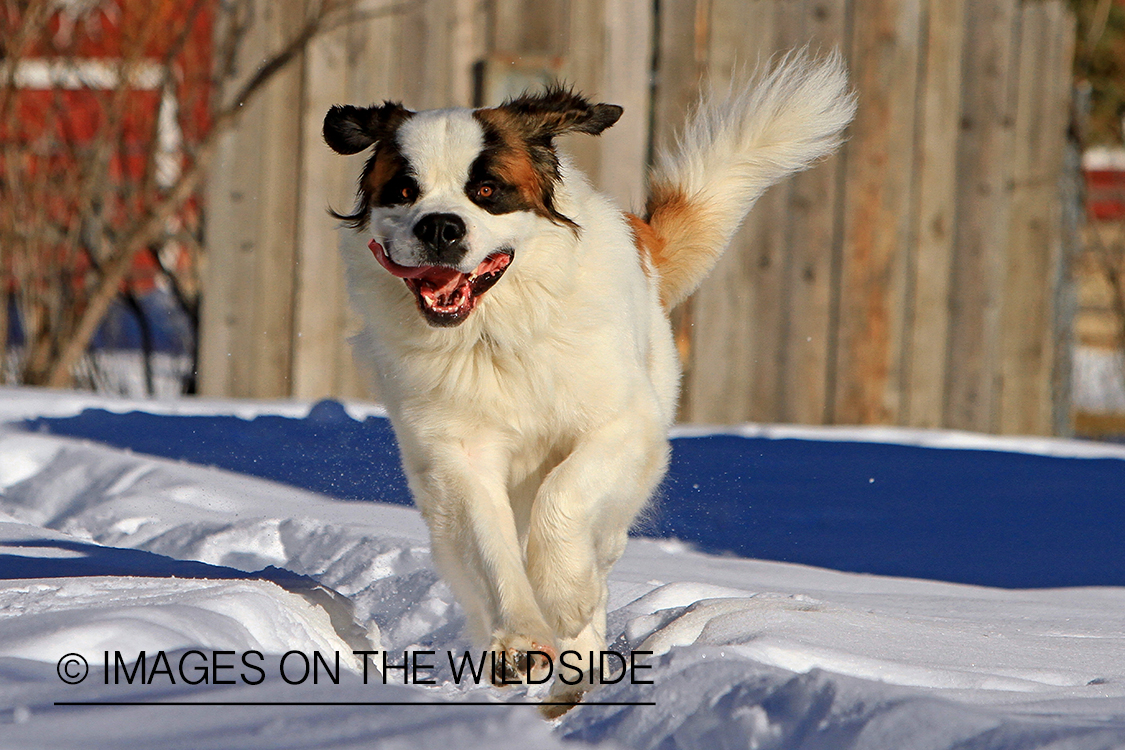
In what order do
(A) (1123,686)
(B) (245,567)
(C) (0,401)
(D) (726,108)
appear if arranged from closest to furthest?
(A) (1123,686)
(B) (245,567)
(D) (726,108)
(C) (0,401)

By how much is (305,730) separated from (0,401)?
4.59m

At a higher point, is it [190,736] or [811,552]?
[190,736]

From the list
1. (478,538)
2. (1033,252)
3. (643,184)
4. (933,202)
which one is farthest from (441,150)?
(1033,252)

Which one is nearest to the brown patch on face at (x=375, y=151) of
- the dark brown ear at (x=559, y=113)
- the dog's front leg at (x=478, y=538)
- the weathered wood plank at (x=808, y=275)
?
the dark brown ear at (x=559, y=113)

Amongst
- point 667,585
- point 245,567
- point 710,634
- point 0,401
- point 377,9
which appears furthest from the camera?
point 377,9

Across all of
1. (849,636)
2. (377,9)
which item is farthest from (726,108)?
(377,9)

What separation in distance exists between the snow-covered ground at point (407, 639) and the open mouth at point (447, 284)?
0.71 metres

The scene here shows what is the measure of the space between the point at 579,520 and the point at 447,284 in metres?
0.60

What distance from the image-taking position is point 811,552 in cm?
404

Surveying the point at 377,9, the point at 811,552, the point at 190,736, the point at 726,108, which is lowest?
the point at 811,552

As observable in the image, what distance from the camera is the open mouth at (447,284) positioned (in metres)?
2.61

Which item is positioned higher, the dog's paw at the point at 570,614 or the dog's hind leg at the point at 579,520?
the dog's hind leg at the point at 579,520

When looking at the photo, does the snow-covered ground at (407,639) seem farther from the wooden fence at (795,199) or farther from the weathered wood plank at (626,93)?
the weathered wood plank at (626,93)

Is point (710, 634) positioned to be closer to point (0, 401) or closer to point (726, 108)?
point (726, 108)
